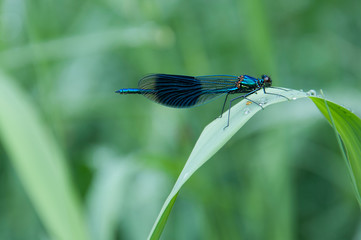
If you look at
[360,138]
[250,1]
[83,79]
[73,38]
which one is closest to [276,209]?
[250,1]

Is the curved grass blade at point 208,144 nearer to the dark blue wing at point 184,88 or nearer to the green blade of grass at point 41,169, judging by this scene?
the dark blue wing at point 184,88

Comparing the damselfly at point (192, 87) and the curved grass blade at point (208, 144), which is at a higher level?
the damselfly at point (192, 87)

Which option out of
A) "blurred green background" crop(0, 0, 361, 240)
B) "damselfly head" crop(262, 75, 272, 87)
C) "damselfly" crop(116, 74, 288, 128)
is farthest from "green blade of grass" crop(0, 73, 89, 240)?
"damselfly head" crop(262, 75, 272, 87)

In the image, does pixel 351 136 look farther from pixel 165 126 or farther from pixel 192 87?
pixel 165 126

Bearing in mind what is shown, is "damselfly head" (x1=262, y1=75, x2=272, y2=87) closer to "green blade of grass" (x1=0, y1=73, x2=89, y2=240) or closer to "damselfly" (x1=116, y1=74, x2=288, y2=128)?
"damselfly" (x1=116, y1=74, x2=288, y2=128)

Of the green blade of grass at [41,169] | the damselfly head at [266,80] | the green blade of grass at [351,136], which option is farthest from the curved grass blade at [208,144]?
the green blade of grass at [41,169]

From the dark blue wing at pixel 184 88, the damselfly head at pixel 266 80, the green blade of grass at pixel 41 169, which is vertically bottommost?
the green blade of grass at pixel 41 169

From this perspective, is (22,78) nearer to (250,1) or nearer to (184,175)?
(250,1)

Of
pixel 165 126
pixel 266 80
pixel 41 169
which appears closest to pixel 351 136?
pixel 266 80
